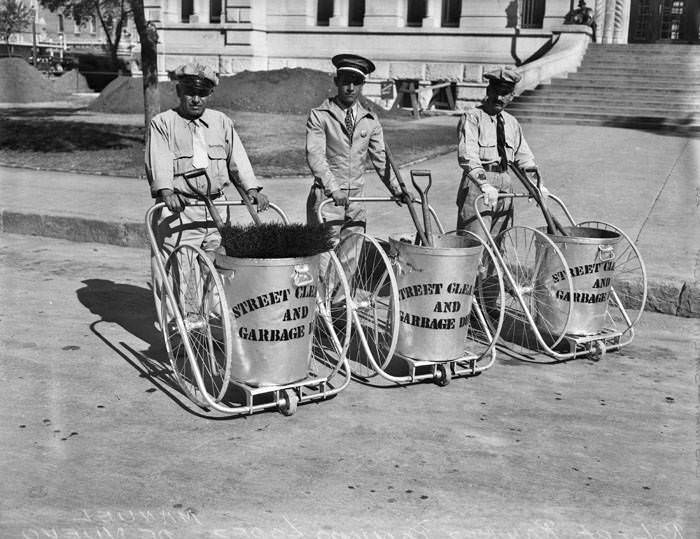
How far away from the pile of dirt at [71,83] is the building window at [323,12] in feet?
51.6

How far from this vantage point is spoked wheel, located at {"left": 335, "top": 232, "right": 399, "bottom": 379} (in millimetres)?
5303

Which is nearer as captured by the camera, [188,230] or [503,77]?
[188,230]

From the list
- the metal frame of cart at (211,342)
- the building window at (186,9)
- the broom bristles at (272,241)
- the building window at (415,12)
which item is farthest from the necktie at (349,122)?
the building window at (186,9)

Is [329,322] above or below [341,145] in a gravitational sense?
below

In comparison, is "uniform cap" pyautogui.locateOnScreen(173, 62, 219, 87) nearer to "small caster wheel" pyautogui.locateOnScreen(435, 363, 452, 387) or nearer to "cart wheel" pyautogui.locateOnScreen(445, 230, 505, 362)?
"cart wheel" pyautogui.locateOnScreen(445, 230, 505, 362)

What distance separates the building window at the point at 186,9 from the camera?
33594 mm

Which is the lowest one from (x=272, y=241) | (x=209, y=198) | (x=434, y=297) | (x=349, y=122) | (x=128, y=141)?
(x=128, y=141)

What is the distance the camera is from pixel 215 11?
32781 mm

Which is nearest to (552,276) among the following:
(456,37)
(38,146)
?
(38,146)

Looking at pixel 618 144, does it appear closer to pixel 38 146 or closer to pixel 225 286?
pixel 38 146

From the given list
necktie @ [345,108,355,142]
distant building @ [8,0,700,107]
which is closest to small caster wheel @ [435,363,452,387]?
necktie @ [345,108,355,142]

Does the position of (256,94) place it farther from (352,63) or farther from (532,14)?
(352,63)

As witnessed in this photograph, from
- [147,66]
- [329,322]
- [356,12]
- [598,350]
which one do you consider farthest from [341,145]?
[356,12]

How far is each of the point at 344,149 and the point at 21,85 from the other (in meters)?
31.4
